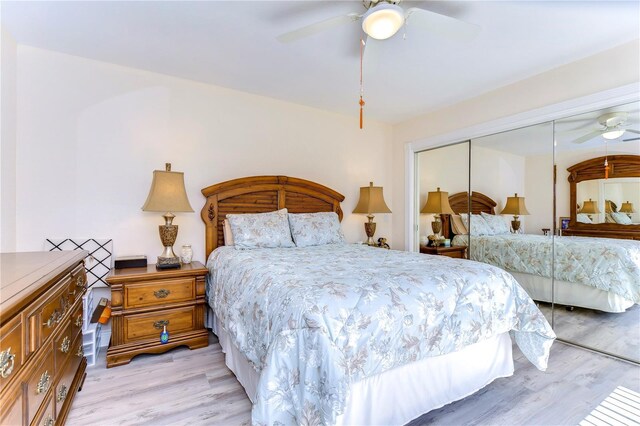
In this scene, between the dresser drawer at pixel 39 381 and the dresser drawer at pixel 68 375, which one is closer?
the dresser drawer at pixel 39 381

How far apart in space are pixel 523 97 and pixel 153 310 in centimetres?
393

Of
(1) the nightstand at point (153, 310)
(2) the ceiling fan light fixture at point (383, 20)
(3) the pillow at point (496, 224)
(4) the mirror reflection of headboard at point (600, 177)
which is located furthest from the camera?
(3) the pillow at point (496, 224)

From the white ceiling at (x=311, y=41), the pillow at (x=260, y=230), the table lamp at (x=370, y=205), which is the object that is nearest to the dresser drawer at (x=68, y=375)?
the pillow at (x=260, y=230)

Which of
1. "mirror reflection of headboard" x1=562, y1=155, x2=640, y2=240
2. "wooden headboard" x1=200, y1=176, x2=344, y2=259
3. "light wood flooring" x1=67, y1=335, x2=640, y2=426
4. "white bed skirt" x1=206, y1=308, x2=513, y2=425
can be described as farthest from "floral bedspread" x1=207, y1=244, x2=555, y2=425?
"mirror reflection of headboard" x1=562, y1=155, x2=640, y2=240

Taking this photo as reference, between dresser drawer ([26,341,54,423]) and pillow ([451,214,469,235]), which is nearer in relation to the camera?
dresser drawer ([26,341,54,423])

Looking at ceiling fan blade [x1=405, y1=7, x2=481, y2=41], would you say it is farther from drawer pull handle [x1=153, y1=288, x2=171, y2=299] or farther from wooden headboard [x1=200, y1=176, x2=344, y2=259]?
drawer pull handle [x1=153, y1=288, x2=171, y2=299]

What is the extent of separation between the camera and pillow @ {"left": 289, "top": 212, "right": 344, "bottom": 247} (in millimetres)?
3193

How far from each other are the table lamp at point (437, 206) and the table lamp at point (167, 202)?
10.1 feet

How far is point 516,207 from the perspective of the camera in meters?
3.24

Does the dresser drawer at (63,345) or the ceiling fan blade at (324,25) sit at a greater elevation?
the ceiling fan blade at (324,25)

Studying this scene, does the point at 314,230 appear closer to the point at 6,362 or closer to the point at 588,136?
the point at 6,362

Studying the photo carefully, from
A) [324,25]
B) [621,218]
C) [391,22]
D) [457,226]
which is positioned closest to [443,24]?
[391,22]

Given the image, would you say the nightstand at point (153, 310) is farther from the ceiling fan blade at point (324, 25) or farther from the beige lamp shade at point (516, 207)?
the beige lamp shade at point (516, 207)

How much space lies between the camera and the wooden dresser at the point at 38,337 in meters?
0.95
